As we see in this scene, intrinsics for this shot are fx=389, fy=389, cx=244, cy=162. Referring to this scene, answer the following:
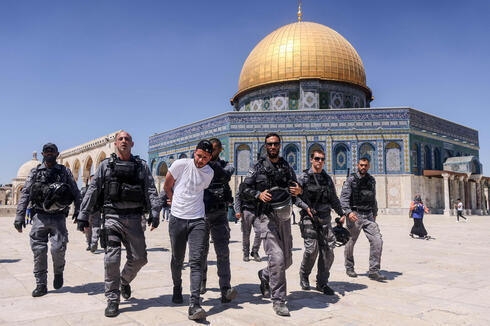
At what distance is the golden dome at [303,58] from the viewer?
2869cm

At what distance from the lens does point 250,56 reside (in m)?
32.2

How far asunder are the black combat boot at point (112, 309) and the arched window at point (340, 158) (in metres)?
23.2

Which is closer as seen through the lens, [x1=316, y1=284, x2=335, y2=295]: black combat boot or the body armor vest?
[x1=316, y1=284, x2=335, y2=295]: black combat boot

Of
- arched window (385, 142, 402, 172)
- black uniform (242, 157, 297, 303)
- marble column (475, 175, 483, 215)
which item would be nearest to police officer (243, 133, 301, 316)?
black uniform (242, 157, 297, 303)

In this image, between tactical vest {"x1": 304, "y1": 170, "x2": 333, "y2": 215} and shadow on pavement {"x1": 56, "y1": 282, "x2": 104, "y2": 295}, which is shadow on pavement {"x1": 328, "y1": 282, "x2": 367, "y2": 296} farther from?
shadow on pavement {"x1": 56, "y1": 282, "x2": 104, "y2": 295}

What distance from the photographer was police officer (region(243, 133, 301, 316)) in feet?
11.9

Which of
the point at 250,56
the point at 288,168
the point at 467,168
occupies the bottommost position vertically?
the point at 288,168

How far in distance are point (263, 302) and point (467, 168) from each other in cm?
2817

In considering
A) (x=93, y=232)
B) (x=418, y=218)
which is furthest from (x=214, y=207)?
(x=418, y=218)

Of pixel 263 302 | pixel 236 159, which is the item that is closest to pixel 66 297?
pixel 263 302

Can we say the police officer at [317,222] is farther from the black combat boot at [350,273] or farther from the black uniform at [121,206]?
the black uniform at [121,206]

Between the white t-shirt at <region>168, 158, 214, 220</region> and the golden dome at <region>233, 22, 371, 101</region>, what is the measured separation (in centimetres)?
2576

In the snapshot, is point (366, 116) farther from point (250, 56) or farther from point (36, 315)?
point (36, 315)

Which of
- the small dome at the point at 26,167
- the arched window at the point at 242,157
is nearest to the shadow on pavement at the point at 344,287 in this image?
the arched window at the point at 242,157
